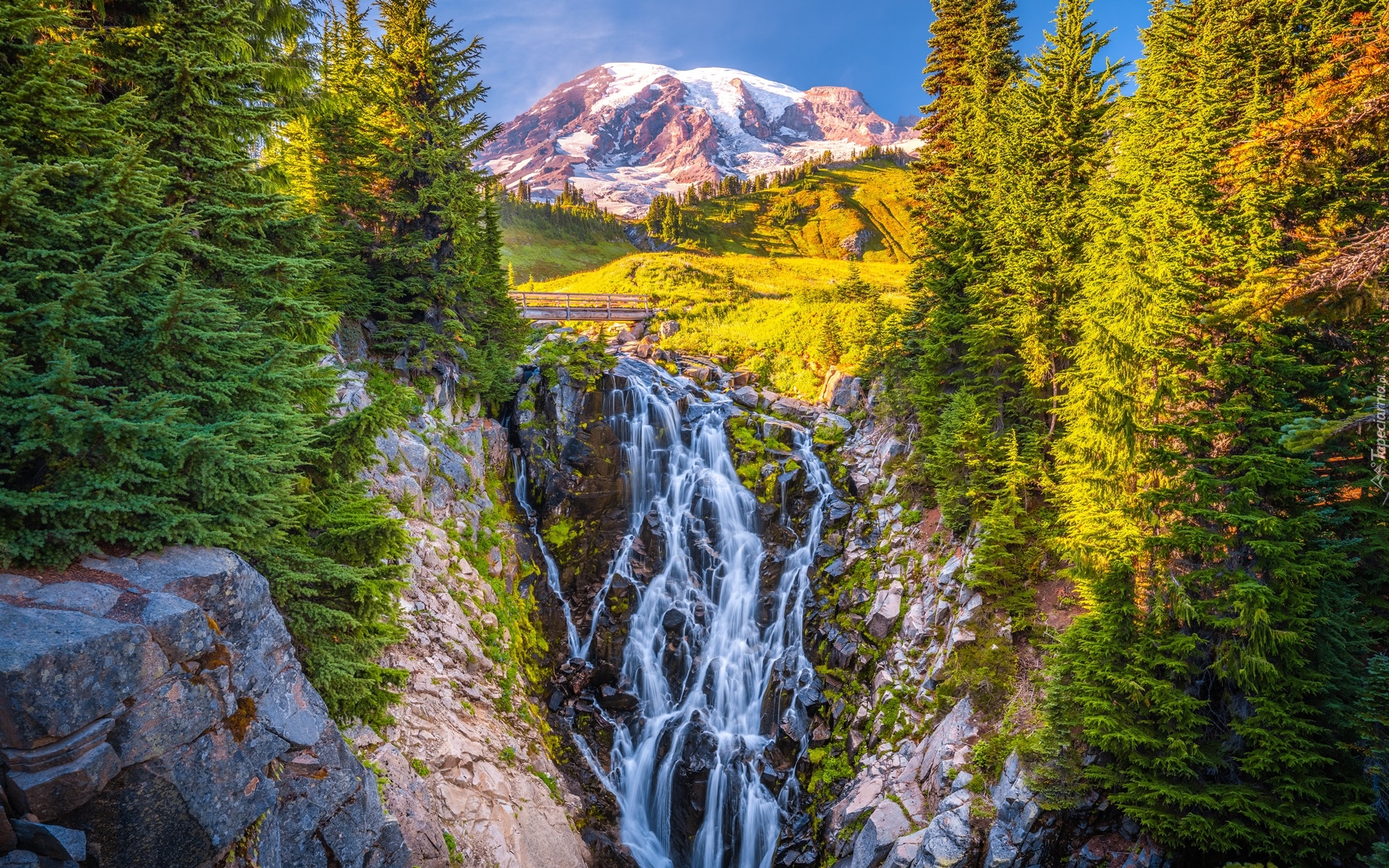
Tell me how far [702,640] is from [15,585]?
51.1ft

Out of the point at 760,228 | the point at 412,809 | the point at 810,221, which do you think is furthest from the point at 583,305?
the point at 810,221

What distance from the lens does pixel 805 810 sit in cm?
1484

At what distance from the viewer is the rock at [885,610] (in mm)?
16250

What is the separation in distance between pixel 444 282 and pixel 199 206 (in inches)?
422

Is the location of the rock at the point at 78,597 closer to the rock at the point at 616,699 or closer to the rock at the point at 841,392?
the rock at the point at 616,699

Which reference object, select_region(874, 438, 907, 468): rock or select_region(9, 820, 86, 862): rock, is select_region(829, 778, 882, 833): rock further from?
select_region(9, 820, 86, 862): rock

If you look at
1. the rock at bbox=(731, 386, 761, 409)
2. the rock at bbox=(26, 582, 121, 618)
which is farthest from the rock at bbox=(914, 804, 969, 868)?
the rock at bbox=(731, 386, 761, 409)

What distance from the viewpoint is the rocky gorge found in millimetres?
5617

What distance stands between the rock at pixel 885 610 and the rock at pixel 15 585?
16.4m

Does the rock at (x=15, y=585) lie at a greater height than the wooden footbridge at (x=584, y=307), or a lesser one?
lesser

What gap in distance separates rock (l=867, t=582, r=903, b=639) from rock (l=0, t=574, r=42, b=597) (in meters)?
16.4

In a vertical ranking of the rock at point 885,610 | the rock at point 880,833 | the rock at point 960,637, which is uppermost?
the rock at point 960,637

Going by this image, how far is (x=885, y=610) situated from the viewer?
16.5m

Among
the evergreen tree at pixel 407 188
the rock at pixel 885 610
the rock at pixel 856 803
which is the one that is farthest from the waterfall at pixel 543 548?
the rock at pixel 885 610
